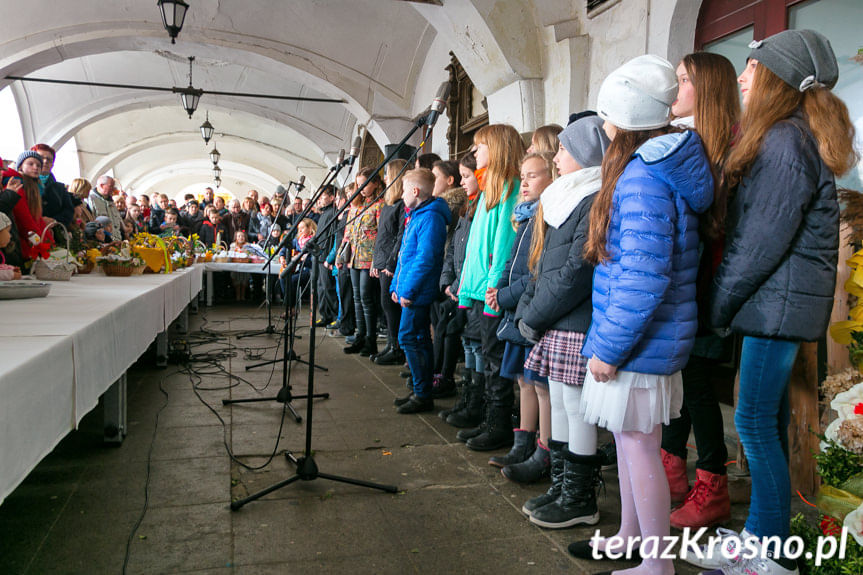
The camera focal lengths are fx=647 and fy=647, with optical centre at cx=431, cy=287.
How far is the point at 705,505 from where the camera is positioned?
2434mm

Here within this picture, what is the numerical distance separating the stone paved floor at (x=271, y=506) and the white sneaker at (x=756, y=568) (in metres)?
0.39

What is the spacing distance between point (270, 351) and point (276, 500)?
142 inches

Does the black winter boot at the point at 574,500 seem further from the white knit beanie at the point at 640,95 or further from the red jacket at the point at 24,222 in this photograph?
the red jacket at the point at 24,222

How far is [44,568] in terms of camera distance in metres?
1.99

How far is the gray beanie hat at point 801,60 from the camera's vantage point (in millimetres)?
1924

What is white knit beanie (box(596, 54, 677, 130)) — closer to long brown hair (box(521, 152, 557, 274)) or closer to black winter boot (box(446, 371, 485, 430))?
long brown hair (box(521, 152, 557, 274))

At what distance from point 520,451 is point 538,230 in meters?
1.05

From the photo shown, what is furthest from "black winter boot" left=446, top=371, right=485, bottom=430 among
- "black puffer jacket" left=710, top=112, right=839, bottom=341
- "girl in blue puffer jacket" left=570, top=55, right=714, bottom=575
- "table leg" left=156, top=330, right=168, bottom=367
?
"table leg" left=156, top=330, right=168, bottom=367

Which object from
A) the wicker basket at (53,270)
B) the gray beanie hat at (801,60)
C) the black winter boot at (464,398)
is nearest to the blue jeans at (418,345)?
the black winter boot at (464,398)

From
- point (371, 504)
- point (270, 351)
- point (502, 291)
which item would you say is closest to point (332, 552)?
point (371, 504)

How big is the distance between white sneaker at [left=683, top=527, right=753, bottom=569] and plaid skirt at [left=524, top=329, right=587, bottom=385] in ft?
2.20

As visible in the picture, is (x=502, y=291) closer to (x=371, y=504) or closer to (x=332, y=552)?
(x=371, y=504)

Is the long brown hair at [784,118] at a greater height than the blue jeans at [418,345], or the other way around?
the long brown hair at [784,118]

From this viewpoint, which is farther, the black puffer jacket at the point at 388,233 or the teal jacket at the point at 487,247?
the black puffer jacket at the point at 388,233
